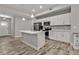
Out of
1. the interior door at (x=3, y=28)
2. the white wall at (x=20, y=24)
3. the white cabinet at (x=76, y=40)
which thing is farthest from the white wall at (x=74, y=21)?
the interior door at (x=3, y=28)

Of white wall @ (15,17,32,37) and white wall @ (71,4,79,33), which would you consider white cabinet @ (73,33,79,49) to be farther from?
white wall @ (15,17,32,37)

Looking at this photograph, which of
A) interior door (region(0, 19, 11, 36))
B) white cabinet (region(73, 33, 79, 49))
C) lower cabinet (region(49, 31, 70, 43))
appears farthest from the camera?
interior door (region(0, 19, 11, 36))

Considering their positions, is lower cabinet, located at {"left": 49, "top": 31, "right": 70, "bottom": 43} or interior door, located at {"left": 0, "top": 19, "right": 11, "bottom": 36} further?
interior door, located at {"left": 0, "top": 19, "right": 11, "bottom": 36}

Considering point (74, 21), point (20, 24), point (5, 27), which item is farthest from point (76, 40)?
point (5, 27)

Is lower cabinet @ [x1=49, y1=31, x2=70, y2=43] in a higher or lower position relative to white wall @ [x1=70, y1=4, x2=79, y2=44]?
lower

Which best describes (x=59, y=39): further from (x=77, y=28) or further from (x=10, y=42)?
(x=10, y=42)

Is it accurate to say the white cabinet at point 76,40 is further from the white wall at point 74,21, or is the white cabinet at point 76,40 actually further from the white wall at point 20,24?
the white wall at point 20,24

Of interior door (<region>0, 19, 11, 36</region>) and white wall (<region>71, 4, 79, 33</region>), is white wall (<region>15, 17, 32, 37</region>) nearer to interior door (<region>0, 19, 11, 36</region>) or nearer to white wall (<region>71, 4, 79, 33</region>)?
interior door (<region>0, 19, 11, 36</region>)

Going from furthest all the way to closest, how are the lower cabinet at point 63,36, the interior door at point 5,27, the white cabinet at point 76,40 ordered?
the interior door at point 5,27 → the lower cabinet at point 63,36 → the white cabinet at point 76,40

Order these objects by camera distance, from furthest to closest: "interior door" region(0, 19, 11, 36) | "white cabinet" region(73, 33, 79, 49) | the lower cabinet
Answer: "interior door" region(0, 19, 11, 36) → the lower cabinet → "white cabinet" region(73, 33, 79, 49)

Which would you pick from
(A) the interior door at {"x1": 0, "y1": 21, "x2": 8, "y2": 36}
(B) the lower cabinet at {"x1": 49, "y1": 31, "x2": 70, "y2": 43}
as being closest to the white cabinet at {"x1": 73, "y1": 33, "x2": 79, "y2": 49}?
(B) the lower cabinet at {"x1": 49, "y1": 31, "x2": 70, "y2": 43}

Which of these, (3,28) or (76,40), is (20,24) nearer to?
(3,28)

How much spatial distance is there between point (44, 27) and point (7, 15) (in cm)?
273
